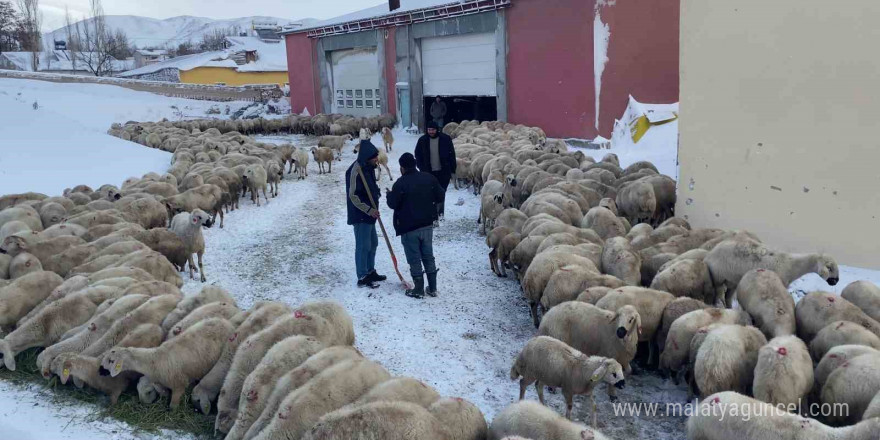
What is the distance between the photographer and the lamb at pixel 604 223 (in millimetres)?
9469

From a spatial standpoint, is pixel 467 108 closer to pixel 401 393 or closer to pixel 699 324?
pixel 699 324

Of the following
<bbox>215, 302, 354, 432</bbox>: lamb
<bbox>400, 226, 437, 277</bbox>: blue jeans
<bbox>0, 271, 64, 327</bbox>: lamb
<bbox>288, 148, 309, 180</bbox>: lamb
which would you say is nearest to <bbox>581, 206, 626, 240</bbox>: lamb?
<bbox>400, 226, 437, 277</bbox>: blue jeans

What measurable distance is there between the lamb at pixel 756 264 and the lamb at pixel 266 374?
479 cm

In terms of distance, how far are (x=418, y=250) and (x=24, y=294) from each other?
4.74 m

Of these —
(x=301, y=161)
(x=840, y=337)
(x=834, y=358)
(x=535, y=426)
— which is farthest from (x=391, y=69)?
(x=535, y=426)

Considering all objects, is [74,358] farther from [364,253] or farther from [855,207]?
[855,207]

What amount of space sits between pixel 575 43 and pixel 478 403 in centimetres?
1651

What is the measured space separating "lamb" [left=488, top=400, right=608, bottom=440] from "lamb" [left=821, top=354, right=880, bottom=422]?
2105 mm

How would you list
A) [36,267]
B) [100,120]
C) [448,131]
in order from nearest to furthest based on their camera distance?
[36,267] → [448,131] → [100,120]

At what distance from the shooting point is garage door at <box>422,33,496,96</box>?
78.9 ft

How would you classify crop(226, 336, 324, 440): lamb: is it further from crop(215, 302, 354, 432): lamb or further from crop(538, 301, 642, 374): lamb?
crop(538, 301, 642, 374): lamb

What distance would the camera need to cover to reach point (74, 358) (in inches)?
235

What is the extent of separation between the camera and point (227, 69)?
200 ft

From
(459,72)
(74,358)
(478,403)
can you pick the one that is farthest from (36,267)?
(459,72)
